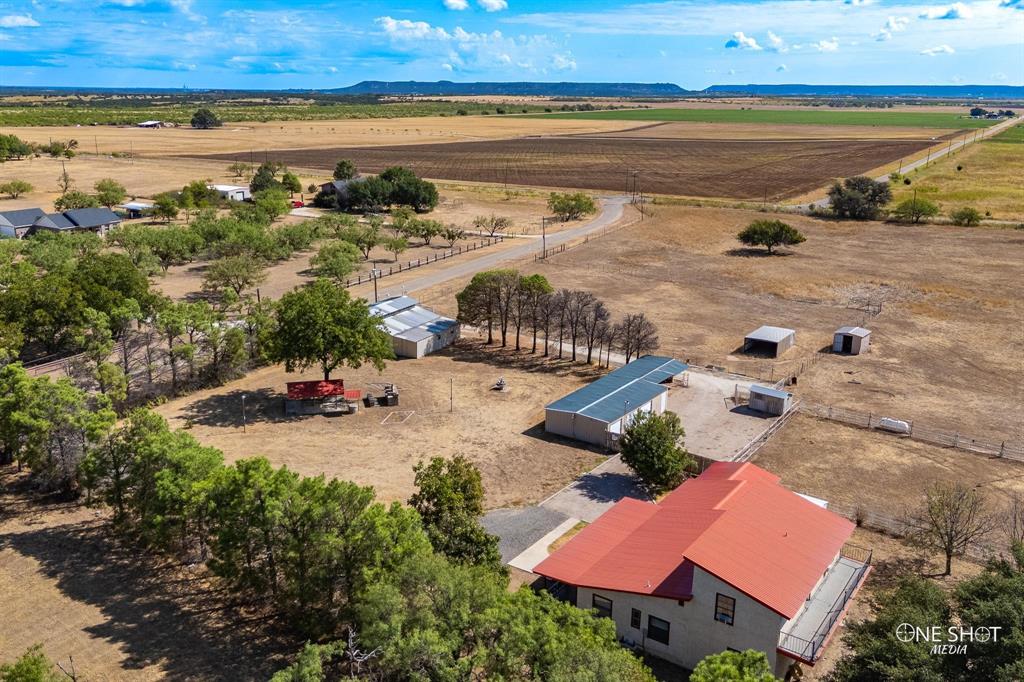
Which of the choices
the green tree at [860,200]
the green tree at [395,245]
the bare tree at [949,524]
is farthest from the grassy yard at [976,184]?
the bare tree at [949,524]

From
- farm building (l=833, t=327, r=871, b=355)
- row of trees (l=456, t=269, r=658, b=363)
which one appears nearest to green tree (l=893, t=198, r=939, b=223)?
farm building (l=833, t=327, r=871, b=355)

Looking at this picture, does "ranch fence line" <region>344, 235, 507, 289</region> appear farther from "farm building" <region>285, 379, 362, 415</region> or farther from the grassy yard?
the grassy yard

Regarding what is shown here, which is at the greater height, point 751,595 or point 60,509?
point 751,595

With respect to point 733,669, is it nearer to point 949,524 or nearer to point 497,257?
point 949,524

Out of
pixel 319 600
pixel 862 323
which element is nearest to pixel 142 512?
pixel 319 600

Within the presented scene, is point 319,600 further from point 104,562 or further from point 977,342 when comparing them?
point 977,342
